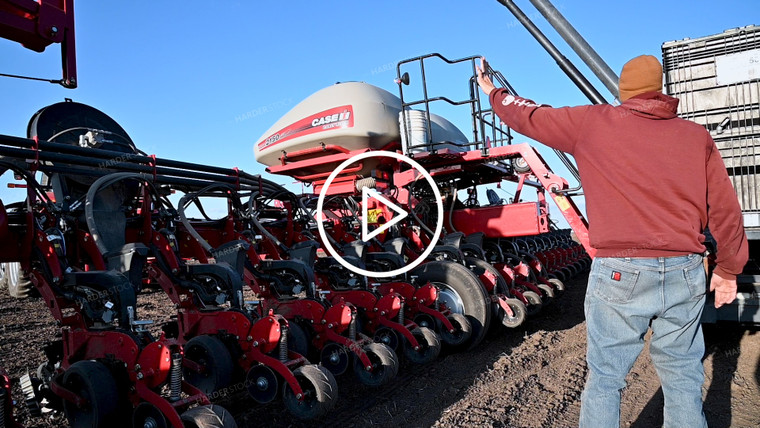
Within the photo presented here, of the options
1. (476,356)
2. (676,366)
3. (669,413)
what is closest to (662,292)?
(676,366)

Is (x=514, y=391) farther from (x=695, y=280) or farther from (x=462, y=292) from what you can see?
(x=695, y=280)

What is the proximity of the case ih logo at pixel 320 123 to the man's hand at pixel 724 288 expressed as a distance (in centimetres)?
471

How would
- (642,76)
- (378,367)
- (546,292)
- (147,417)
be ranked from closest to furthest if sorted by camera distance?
(642,76), (147,417), (378,367), (546,292)

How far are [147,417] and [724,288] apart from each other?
2780mm

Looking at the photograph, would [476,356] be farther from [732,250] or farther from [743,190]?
[732,250]

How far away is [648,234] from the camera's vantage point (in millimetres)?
1932

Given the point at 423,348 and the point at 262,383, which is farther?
the point at 423,348

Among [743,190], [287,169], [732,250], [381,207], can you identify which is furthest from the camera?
[287,169]

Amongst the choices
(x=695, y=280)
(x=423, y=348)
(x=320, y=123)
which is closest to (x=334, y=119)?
(x=320, y=123)

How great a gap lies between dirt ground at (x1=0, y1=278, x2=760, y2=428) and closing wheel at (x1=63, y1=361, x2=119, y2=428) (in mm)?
730

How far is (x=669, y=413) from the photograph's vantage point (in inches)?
80.2

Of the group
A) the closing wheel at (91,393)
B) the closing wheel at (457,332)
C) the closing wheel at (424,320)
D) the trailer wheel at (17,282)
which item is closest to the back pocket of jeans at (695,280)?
the closing wheel at (91,393)

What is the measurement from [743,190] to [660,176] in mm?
3298

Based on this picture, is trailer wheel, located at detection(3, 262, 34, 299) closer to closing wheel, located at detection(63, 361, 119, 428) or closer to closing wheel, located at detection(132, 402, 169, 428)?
closing wheel, located at detection(63, 361, 119, 428)
